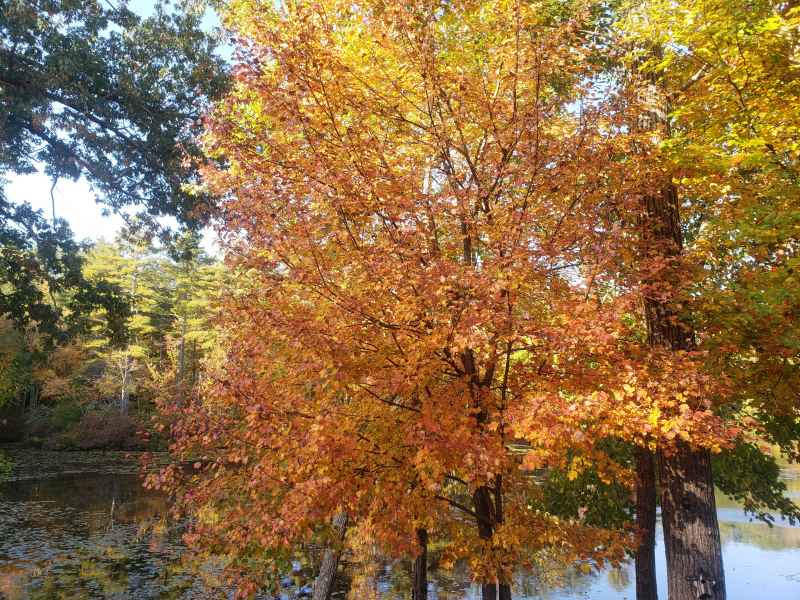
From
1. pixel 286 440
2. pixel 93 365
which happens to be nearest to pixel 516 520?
pixel 286 440

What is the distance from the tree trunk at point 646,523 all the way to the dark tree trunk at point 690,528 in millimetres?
1581

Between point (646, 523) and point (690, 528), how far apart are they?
2.36 meters

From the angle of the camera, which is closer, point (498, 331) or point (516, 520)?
point (498, 331)

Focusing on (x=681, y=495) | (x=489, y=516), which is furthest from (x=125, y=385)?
(x=681, y=495)

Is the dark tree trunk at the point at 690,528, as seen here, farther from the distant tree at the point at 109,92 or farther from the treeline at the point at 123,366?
the treeline at the point at 123,366

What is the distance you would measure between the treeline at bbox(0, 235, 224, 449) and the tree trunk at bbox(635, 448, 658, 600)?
23.8 metres

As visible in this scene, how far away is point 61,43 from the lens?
10414 millimetres

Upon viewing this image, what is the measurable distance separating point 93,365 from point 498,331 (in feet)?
129

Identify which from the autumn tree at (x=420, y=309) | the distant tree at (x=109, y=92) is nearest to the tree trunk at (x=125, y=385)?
the distant tree at (x=109, y=92)

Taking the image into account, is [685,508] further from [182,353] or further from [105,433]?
[105,433]

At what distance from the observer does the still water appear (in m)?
11.5

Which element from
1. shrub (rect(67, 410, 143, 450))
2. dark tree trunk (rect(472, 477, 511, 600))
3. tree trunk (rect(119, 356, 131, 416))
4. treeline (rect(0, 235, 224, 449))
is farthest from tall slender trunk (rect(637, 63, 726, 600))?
tree trunk (rect(119, 356, 131, 416))

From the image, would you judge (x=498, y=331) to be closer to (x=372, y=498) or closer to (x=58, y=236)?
(x=372, y=498)

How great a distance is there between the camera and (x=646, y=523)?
29.1ft
